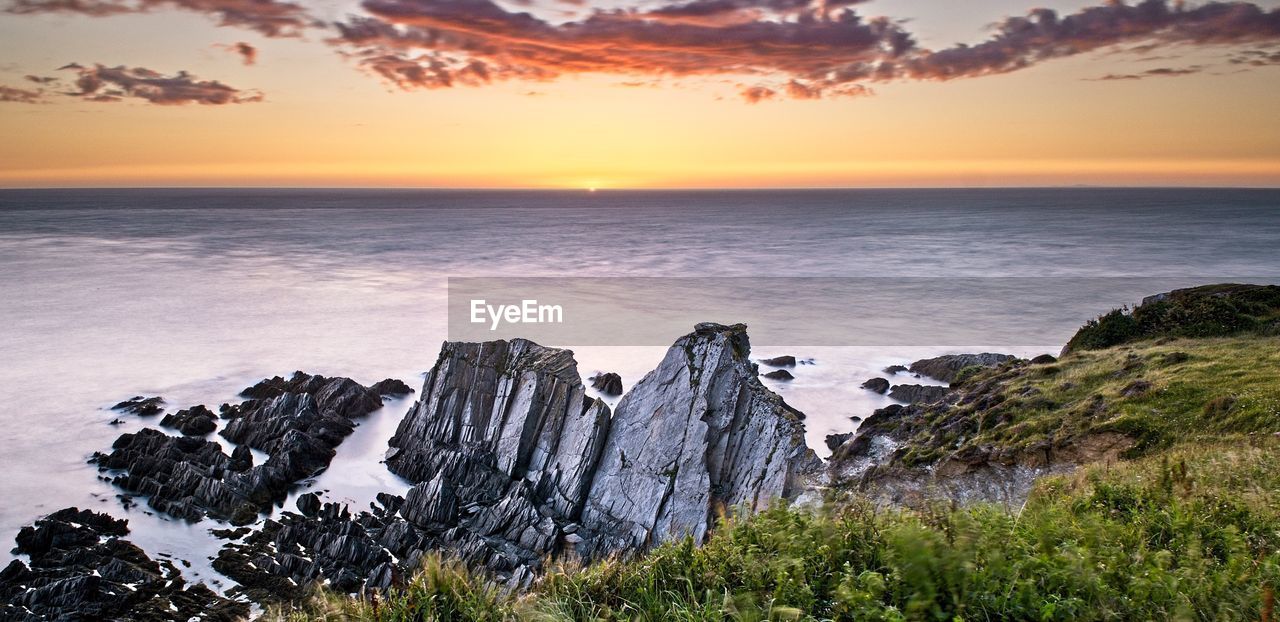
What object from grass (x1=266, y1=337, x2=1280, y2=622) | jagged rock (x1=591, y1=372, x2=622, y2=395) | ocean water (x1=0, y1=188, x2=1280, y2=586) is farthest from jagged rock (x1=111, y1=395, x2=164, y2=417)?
grass (x1=266, y1=337, x2=1280, y2=622)

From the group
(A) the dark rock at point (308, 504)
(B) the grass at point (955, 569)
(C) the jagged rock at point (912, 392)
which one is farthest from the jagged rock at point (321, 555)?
(C) the jagged rock at point (912, 392)

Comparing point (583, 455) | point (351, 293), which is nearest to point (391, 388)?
point (583, 455)

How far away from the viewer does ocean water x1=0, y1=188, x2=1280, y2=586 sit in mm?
27859

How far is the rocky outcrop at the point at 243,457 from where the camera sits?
21047 millimetres

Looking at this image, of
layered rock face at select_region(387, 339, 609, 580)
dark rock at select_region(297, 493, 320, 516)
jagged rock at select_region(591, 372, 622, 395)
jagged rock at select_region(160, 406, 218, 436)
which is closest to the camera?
layered rock face at select_region(387, 339, 609, 580)

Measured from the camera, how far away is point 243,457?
23.7 m

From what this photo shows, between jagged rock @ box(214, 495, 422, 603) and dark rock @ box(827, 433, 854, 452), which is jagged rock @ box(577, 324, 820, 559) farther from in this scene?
jagged rock @ box(214, 495, 422, 603)

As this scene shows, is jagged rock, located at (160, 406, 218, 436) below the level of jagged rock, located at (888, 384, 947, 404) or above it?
below

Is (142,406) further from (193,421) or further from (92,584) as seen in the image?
(92,584)

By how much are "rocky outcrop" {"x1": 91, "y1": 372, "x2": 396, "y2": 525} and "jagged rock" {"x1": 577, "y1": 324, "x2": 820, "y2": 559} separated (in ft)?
32.5

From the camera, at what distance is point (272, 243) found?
11369 cm

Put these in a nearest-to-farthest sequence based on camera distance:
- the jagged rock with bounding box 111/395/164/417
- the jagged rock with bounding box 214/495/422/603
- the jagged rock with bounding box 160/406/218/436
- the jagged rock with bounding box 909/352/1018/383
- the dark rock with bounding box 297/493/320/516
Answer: the jagged rock with bounding box 214/495/422/603 → the dark rock with bounding box 297/493/320/516 → the jagged rock with bounding box 160/406/218/436 → the jagged rock with bounding box 111/395/164/417 → the jagged rock with bounding box 909/352/1018/383

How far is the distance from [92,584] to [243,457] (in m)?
8.26

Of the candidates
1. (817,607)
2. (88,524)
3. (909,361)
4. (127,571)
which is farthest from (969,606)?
(909,361)
